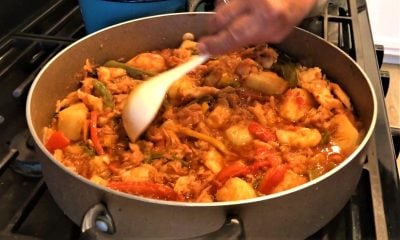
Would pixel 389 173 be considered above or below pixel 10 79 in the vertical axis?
below

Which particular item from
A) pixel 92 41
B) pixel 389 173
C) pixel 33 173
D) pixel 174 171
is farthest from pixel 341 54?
pixel 33 173

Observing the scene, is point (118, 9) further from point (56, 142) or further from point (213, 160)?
point (213, 160)

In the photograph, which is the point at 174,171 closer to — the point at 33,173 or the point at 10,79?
the point at 33,173

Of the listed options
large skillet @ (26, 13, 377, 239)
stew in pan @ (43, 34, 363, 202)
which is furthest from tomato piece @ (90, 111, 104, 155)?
large skillet @ (26, 13, 377, 239)

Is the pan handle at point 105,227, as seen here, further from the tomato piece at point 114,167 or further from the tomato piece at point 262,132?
the tomato piece at point 262,132

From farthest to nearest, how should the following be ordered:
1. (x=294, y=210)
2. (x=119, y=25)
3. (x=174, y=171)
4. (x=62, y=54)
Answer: (x=119, y=25), (x=62, y=54), (x=174, y=171), (x=294, y=210)

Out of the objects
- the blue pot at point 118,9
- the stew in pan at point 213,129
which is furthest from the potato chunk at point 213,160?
the blue pot at point 118,9
